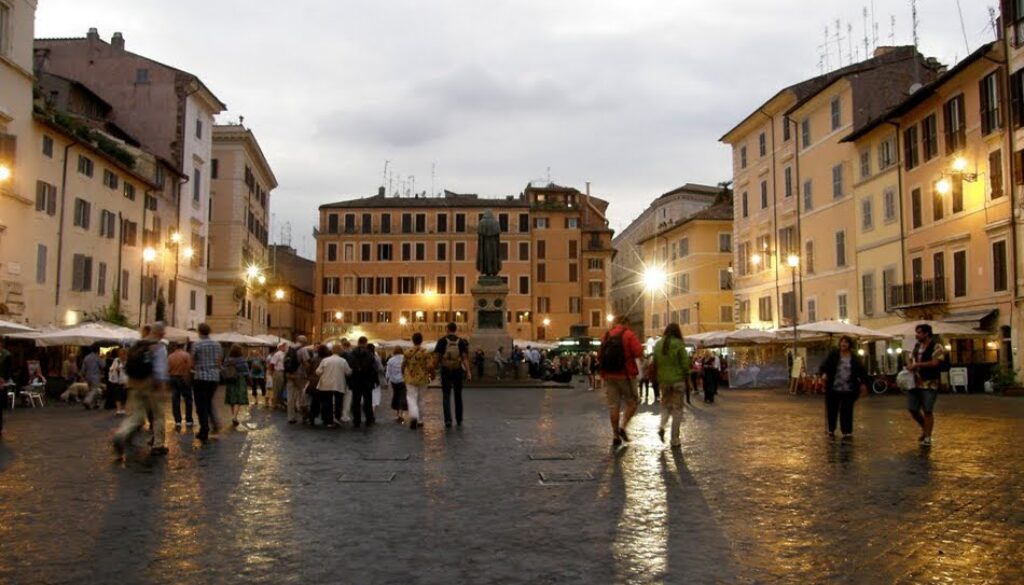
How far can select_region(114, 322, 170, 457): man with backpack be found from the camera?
442 inches

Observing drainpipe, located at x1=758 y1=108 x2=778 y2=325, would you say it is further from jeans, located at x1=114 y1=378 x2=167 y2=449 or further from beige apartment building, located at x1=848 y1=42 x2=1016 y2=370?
jeans, located at x1=114 y1=378 x2=167 y2=449

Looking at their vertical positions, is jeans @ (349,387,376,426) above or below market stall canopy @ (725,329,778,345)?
below

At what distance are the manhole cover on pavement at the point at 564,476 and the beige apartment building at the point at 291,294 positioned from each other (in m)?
63.3

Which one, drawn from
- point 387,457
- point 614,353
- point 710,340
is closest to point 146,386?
point 387,457

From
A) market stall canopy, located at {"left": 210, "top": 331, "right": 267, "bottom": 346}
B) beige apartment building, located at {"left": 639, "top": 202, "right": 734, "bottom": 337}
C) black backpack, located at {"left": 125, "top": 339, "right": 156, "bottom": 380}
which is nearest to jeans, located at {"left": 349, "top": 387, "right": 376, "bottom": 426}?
black backpack, located at {"left": 125, "top": 339, "right": 156, "bottom": 380}

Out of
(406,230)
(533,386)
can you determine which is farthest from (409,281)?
(533,386)

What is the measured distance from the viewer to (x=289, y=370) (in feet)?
60.4

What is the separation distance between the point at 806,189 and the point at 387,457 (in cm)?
4044

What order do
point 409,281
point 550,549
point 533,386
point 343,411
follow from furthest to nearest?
point 409,281, point 533,386, point 343,411, point 550,549

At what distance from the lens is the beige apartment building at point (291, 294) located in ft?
263

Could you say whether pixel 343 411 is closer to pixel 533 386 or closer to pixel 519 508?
pixel 519 508

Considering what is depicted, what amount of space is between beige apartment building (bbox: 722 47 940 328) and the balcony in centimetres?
392

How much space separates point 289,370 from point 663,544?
1310 centimetres

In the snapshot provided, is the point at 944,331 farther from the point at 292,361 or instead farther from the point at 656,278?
the point at 656,278
